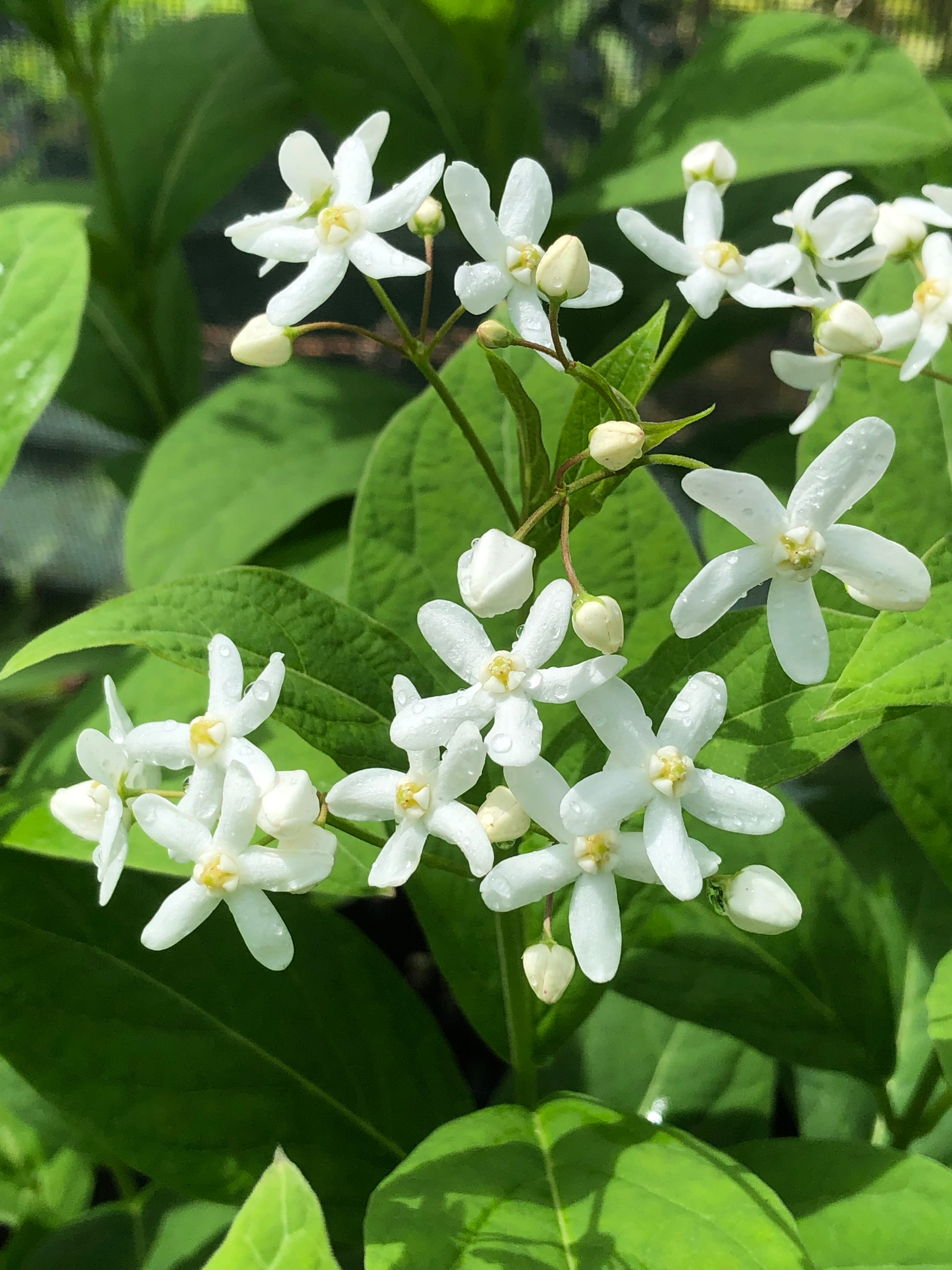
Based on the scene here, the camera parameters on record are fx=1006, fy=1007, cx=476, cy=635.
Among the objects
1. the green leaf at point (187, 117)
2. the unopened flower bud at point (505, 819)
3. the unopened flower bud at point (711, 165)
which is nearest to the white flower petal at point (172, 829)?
the unopened flower bud at point (505, 819)

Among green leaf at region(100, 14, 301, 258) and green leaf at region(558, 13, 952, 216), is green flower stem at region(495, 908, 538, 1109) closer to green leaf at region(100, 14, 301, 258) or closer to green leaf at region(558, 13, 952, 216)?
green leaf at region(558, 13, 952, 216)

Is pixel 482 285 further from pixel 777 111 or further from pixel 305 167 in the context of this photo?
pixel 777 111

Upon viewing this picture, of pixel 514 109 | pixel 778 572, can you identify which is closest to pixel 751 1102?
pixel 778 572

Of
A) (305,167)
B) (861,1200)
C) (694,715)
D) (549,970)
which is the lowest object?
(861,1200)

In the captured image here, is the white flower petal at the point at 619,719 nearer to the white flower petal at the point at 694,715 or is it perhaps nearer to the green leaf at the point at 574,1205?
the white flower petal at the point at 694,715

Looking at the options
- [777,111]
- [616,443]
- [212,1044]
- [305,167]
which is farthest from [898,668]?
[777,111]

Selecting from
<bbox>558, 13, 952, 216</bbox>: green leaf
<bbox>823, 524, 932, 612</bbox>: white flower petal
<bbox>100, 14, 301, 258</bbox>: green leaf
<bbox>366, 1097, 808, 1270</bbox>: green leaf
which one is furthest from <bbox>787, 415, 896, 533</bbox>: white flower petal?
<bbox>100, 14, 301, 258</bbox>: green leaf
